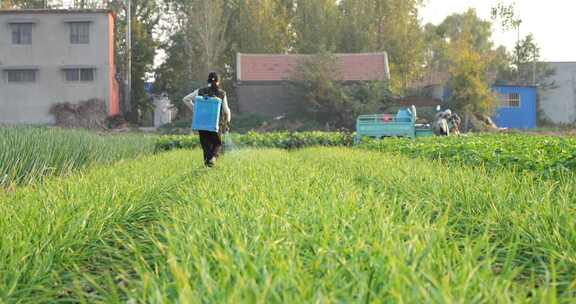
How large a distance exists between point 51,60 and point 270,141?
53.1 feet

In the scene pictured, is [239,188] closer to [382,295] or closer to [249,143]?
[382,295]

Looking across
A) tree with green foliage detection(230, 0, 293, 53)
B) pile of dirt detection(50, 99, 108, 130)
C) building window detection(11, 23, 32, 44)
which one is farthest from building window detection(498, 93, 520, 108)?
building window detection(11, 23, 32, 44)

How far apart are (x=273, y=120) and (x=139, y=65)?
9.98 m

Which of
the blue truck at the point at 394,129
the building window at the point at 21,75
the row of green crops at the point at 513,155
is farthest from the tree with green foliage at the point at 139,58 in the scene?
the row of green crops at the point at 513,155

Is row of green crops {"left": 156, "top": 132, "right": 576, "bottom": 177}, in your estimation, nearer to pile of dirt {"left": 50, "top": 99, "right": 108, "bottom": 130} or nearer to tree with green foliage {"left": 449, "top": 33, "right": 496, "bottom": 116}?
pile of dirt {"left": 50, "top": 99, "right": 108, "bottom": 130}

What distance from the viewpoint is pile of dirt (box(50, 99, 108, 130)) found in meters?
28.4

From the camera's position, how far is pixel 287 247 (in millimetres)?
2428

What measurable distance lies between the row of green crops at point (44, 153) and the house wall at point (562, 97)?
34665 mm

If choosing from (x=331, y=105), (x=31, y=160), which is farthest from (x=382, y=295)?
(x=331, y=105)

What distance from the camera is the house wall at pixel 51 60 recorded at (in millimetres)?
29156

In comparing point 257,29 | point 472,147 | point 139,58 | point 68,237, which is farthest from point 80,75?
point 68,237

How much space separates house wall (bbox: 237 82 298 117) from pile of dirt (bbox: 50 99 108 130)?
6.81 metres

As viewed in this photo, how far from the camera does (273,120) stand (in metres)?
29.6

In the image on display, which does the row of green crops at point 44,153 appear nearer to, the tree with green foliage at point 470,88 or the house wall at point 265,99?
the house wall at point 265,99
